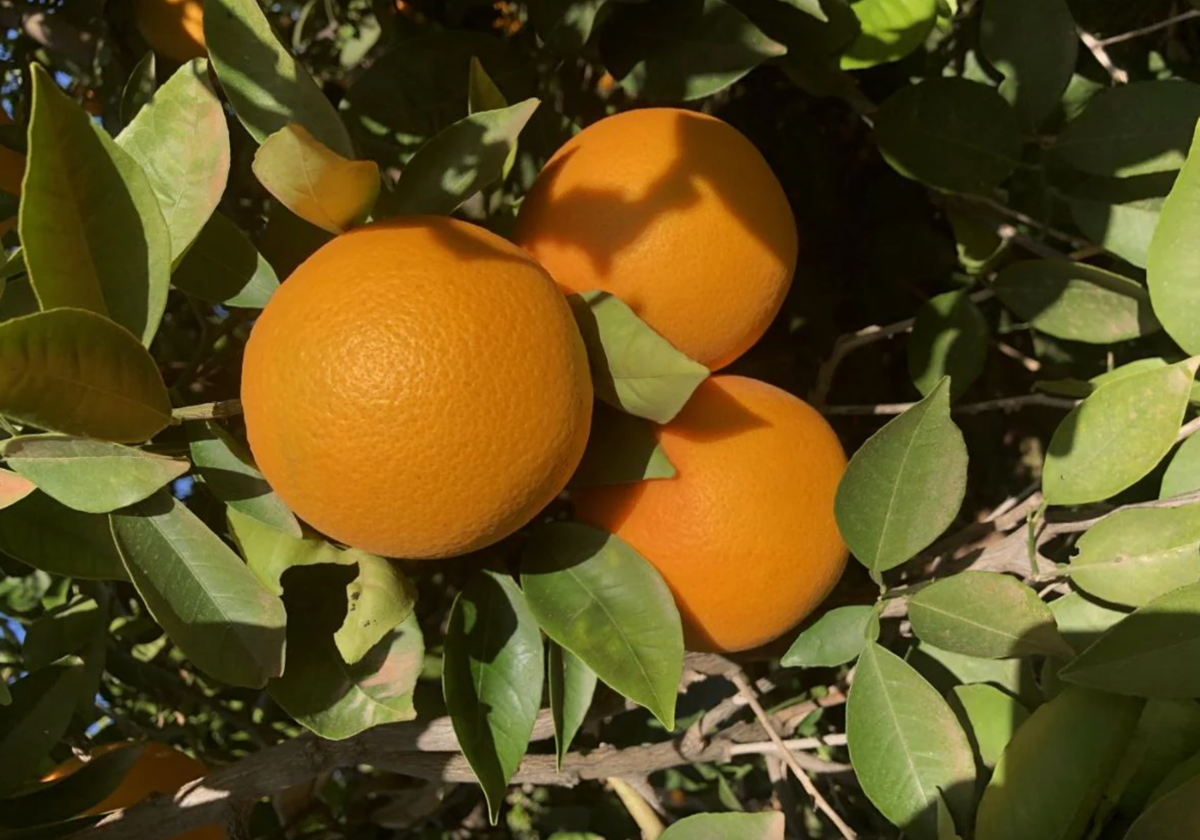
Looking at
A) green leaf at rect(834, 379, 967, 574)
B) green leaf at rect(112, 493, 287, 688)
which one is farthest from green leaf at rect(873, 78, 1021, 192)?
green leaf at rect(112, 493, 287, 688)

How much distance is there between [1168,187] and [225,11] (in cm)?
86

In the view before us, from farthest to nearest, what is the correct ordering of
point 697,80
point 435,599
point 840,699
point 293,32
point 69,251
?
point 293,32 → point 435,599 → point 840,699 → point 697,80 → point 69,251

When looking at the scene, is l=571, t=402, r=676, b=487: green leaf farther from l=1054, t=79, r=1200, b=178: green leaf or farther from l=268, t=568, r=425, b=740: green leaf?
l=1054, t=79, r=1200, b=178: green leaf

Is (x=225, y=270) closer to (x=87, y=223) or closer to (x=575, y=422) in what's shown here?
(x=87, y=223)

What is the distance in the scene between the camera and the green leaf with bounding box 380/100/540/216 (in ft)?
2.37

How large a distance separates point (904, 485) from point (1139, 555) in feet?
0.62

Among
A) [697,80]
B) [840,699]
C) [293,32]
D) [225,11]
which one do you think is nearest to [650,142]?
[697,80]

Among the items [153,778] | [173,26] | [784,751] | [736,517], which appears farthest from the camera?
[173,26]

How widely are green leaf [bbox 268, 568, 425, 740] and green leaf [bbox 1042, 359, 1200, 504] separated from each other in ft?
1.80

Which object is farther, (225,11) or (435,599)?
(435,599)

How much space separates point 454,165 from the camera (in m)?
0.74

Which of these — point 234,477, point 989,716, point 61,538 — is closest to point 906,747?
point 989,716

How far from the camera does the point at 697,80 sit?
2.98ft

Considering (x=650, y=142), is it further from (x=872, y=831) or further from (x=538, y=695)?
(x=872, y=831)
